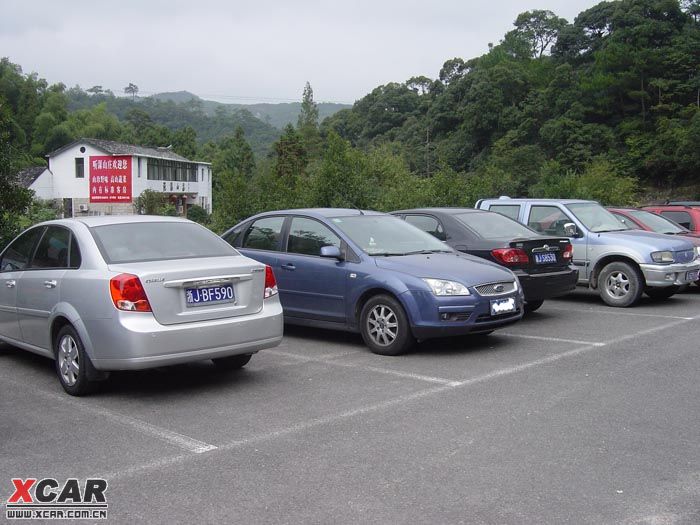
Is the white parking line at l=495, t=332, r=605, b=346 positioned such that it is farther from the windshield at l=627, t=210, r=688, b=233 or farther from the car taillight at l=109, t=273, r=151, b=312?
the windshield at l=627, t=210, r=688, b=233

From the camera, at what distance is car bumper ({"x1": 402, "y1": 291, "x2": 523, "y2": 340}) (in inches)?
301

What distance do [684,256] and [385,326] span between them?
6331mm

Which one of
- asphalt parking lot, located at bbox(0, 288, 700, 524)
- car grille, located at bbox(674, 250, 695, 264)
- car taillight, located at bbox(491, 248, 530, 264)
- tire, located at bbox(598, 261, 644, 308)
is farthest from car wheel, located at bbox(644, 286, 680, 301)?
asphalt parking lot, located at bbox(0, 288, 700, 524)

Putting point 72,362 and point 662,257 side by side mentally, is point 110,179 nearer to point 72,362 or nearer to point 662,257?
point 662,257

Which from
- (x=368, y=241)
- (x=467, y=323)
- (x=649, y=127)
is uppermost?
(x=649, y=127)

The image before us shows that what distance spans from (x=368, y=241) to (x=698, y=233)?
27.3 ft

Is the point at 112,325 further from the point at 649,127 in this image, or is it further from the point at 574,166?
the point at 649,127

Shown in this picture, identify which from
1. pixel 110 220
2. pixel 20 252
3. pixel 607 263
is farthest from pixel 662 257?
pixel 20 252

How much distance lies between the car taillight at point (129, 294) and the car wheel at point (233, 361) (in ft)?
4.86

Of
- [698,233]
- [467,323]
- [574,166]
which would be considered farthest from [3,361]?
[574,166]

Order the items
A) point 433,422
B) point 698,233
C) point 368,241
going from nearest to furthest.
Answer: point 433,422 < point 368,241 < point 698,233

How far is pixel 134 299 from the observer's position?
5926 millimetres

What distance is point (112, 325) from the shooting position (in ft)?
19.3

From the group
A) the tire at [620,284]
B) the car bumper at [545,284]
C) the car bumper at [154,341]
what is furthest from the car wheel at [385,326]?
the tire at [620,284]
